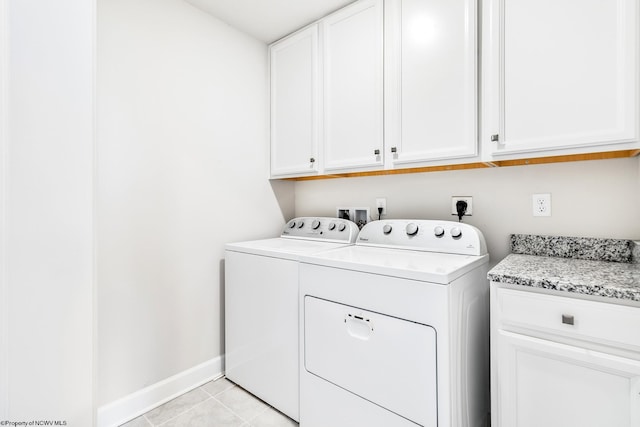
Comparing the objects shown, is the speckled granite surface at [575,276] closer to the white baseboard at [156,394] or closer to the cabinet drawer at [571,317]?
the cabinet drawer at [571,317]

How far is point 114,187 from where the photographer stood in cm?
160

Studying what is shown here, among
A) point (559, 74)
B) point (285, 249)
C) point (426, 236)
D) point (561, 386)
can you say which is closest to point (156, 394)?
point (285, 249)

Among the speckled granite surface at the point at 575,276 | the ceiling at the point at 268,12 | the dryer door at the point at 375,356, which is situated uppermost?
the ceiling at the point at 268,12

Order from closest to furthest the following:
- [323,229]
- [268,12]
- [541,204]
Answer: [541,204] < [268,12] < [323,229]

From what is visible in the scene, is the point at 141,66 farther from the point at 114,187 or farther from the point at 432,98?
the point at 432,98

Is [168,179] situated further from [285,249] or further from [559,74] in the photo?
[559,74]

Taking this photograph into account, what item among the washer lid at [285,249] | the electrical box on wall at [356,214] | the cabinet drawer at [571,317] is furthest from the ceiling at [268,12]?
the cabinet drawer at [571,317]

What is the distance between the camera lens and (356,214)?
2219 millimetres

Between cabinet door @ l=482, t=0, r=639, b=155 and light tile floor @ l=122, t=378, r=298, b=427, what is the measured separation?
1815 millimetres

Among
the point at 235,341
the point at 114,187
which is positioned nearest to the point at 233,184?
the point at 114,187

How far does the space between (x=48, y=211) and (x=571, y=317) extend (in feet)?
5.14

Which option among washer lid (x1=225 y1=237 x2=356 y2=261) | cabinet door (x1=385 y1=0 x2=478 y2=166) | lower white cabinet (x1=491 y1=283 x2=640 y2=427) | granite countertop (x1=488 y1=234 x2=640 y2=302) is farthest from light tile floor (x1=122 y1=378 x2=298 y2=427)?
cabinet door (x1=385 y1=0 x2=478 y2=166)

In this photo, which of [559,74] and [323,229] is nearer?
[559,74]

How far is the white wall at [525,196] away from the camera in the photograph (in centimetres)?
136
